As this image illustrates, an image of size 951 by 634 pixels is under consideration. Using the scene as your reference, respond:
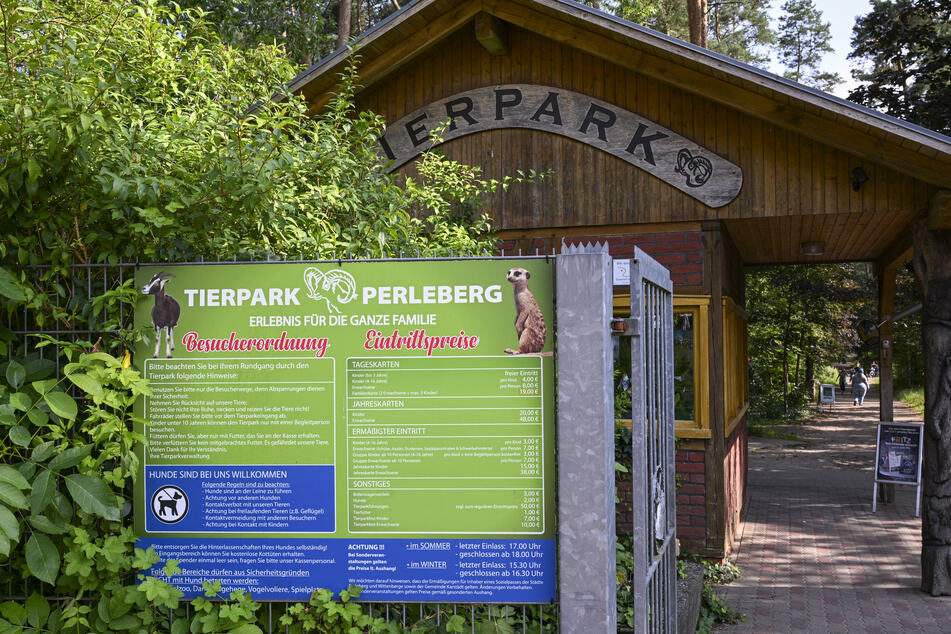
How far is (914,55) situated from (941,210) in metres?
13.2

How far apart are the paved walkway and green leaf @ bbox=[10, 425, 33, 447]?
17.0 ft

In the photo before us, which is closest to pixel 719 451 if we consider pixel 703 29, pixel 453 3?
pixel 453 3

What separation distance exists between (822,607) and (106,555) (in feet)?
18.9

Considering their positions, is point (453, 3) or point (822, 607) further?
point (453, 3)

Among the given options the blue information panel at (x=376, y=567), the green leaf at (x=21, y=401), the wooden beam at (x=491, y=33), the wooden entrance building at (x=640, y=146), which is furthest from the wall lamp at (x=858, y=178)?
the green leaf at (x=21, y=401)

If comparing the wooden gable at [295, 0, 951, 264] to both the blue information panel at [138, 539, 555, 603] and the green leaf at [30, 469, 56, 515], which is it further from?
the green leaf at [30, 469, 56, 515]

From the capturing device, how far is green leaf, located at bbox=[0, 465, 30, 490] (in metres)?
2.96

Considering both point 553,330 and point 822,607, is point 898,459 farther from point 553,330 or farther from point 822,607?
point 553,330

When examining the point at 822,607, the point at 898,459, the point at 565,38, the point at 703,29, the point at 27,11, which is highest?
the point at 703,29

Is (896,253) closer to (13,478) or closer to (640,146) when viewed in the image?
(640,146)

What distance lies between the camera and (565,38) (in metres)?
7.41

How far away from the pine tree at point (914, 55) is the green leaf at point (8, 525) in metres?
16.5

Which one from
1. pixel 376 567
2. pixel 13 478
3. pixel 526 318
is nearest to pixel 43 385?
pixel 13 478

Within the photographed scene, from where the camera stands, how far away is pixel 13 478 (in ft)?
9.78
